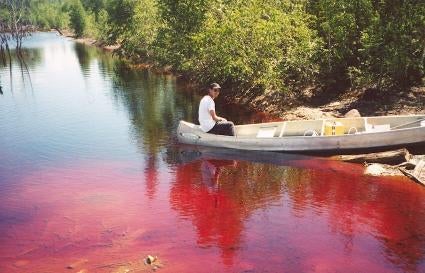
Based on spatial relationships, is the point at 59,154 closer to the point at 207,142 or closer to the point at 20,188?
the point at 20,188

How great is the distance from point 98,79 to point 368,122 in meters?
29.2

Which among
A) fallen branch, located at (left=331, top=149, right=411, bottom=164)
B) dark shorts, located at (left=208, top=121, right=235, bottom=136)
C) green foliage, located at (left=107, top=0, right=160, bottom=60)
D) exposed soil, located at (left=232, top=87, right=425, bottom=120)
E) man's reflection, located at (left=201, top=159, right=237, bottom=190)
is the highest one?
green foliage, located at (left=107, top=0, right=160, bottom=60)

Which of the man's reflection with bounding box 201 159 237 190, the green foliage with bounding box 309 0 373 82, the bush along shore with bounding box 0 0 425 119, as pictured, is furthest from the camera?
the green foliage with bounding box 309 0 373 82

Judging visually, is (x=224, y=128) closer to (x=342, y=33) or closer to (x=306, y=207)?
(x=306, y=207)

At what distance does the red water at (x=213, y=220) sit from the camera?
1006 centimetres

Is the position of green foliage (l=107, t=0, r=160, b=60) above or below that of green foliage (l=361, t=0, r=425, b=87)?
above

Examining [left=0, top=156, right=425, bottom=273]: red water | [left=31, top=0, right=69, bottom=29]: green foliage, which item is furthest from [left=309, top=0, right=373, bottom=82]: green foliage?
[left=31, top=0, right=69, bottom=29]: green foliage

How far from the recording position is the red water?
10.1 metres

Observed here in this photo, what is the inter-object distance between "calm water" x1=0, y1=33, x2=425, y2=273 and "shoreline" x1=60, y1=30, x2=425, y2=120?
6.25 meters

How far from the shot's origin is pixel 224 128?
1816 centimetres

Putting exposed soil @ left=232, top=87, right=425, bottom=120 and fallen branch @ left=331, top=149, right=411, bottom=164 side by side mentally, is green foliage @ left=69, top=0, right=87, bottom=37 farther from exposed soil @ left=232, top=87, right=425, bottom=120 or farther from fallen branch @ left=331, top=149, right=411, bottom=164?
fallen branch @ left=331, top=149, right=411, bottom=164

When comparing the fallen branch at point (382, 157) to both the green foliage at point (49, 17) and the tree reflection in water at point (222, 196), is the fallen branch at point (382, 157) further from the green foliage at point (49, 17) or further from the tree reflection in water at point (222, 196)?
the green foliage at point (49, 17)

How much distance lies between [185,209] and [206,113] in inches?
228

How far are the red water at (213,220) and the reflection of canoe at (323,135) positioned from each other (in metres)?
0.89
